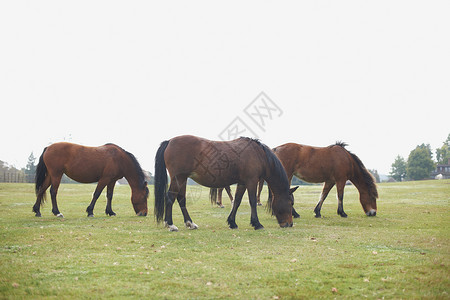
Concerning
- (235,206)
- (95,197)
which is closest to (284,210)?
(235,206)

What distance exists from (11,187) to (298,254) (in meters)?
32.0

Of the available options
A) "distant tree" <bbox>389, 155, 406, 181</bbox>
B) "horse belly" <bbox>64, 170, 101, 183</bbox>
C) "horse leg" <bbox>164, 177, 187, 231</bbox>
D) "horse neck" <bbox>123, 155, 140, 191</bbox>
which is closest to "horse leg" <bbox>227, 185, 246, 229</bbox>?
"horse leg" <bbox>164, 177, 187, 231</bbox>

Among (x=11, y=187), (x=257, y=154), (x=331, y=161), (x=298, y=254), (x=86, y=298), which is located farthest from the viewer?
(x=11, y=187)

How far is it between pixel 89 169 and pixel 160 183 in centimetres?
442

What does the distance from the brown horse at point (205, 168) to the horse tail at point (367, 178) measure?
4918 mm

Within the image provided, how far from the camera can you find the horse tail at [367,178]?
519 inches

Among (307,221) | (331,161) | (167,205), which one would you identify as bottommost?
(307,221)

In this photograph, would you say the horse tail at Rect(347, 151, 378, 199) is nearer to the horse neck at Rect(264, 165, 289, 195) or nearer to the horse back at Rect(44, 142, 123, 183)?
the horse neck at Rect(264, 165, 289, 195)

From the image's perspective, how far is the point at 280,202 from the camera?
33.0ft

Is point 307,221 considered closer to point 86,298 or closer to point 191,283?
point 191,283

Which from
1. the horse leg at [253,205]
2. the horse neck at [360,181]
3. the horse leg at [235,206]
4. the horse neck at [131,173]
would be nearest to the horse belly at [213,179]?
the horse leg at [235,206]

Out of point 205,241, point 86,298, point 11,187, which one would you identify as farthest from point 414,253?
point 11,187

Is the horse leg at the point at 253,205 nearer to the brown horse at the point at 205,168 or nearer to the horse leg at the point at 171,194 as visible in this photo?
the brown horse at the point at 205,168

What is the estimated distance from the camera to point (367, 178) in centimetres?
1334
